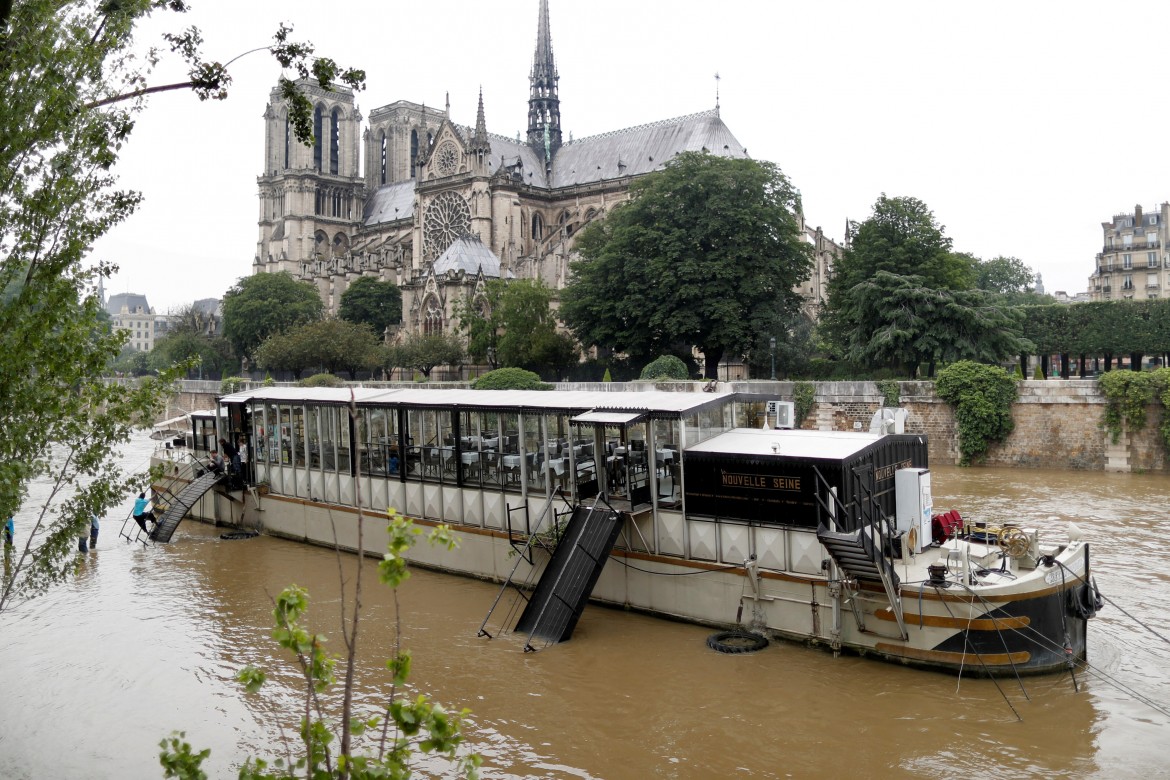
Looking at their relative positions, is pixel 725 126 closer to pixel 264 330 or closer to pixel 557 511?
pixel 264 330

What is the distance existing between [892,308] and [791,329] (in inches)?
399

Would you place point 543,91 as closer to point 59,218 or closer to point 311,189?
point 311,189

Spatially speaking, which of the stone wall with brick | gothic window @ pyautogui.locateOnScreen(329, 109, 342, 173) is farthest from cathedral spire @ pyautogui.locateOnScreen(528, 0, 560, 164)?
the stone wall with brick

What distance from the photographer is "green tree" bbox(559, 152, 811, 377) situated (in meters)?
47.5

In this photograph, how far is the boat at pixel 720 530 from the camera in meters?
12.9

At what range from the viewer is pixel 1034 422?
119 ft

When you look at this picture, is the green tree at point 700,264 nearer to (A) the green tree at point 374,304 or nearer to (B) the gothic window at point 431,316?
(B) the gothic window at point 431,316

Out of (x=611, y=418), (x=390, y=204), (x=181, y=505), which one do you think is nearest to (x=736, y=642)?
(x=611, y=418)

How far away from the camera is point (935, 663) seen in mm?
13039

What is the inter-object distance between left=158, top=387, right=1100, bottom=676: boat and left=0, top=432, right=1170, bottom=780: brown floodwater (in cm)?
52

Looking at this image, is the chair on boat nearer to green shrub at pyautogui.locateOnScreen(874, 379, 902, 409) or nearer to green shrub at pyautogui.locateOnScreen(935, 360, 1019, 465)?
green shrub at pyautogui.locateOnScreen(935, 360, 1019, 465)

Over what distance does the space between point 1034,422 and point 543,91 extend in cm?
6996

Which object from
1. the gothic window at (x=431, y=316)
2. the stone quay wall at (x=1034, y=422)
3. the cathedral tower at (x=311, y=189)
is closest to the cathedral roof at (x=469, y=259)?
the gothic window at (x=431, y=316)

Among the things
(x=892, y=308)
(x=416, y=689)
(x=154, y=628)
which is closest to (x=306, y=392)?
(x=154, y=628)
